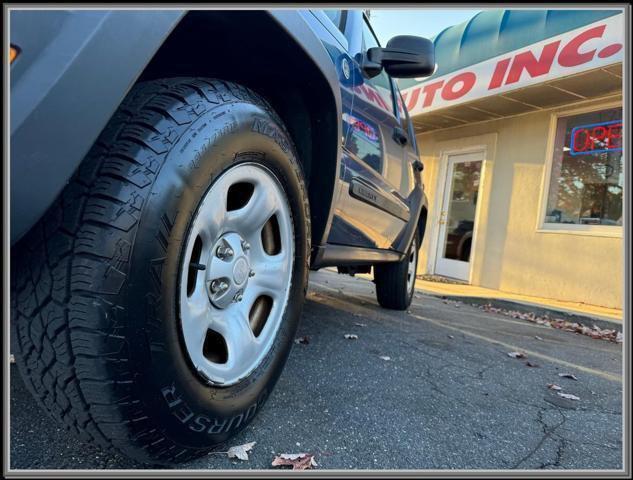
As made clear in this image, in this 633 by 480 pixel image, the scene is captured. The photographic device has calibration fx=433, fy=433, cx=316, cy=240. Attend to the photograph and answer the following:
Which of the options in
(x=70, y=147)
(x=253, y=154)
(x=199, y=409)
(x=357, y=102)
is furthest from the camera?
(x=357, y=102)

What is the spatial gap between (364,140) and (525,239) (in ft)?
16.4

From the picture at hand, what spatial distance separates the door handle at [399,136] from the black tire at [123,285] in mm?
1997

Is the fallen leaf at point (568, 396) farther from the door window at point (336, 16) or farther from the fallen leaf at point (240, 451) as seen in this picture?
the door window at point (336, 16)

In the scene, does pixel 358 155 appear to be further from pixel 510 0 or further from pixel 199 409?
pixel 199 409

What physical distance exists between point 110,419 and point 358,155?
5.38 feet

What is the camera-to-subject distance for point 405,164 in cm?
329

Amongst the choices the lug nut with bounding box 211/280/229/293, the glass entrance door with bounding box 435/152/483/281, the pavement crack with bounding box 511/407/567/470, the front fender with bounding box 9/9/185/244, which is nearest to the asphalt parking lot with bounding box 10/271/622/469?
the pavement crack with bounding box 511/407/567/470

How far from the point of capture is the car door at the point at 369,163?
2141mm

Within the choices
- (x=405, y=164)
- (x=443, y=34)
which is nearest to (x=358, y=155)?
(x=405, y=164)

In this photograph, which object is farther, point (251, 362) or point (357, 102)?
point (357, 102)

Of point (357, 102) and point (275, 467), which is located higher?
point (357, 102)

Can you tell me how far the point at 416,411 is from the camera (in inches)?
71.7

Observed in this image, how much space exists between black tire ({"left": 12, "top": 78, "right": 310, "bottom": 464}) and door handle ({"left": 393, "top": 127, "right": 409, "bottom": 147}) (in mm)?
1997

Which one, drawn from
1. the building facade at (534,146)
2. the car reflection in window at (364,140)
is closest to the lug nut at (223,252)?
the car reflection in window at (364,140)
